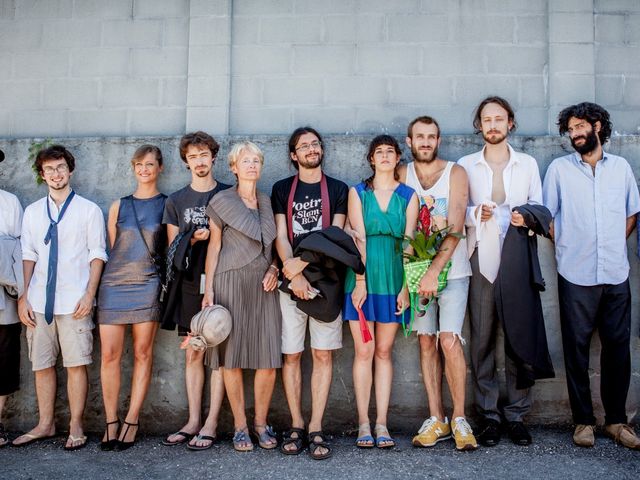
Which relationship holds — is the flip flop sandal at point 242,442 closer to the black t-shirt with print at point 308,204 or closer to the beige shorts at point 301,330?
the beige shorts at point 301,330

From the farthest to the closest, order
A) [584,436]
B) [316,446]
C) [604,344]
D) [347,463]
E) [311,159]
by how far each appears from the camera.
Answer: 1. [311,159]
2. [604,344]
3. [584,436]
4. [316,446]
5. [347,463]

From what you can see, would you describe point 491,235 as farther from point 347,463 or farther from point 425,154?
point 347,463

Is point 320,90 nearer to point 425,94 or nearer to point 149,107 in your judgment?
point 425,94

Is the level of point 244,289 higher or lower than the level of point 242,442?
higher

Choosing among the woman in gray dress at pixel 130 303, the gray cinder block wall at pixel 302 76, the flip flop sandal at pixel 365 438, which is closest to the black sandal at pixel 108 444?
the woman in gray dress at pixel 130 303

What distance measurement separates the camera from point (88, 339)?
175 inches

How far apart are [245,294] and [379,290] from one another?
0.87m

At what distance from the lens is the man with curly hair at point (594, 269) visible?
13.8 feet

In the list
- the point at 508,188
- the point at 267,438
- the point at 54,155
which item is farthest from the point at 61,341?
the point at 508,188

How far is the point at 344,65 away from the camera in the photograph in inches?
199

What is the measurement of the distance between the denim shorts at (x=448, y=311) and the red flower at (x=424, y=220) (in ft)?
1.30

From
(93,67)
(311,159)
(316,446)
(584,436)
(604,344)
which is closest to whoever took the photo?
(316,446)

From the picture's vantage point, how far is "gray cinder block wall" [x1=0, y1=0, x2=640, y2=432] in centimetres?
492

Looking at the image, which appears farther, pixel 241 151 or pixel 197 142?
pixel 197 142
